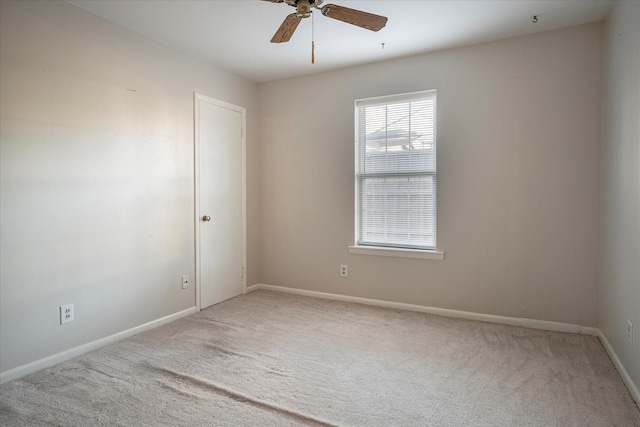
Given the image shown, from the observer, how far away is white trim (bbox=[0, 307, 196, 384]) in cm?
232

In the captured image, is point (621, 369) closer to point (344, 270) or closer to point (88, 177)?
point (344, 270)

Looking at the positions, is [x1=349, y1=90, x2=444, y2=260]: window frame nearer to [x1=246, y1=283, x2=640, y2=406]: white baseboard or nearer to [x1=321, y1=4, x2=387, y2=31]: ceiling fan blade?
[x1=246, y1=283, x2=640, y2=406]: white baseboard

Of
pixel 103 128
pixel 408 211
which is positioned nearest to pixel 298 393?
pixel 408 211

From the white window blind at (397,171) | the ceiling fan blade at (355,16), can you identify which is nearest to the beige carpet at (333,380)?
the white window blind at (397,171)

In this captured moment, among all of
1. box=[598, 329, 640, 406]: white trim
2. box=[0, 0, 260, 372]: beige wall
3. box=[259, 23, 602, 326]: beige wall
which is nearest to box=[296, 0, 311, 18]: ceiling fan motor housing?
box=[0, 0, 260, 372]: beige wall

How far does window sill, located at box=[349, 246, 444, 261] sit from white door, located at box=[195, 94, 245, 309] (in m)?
1.35

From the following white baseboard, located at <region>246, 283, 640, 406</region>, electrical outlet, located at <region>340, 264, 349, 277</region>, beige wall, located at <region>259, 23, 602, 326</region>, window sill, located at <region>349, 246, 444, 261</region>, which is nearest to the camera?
white baseboard, located at <region>246, 283, 640, 406</region>

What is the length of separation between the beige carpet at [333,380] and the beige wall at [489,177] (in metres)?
0.45

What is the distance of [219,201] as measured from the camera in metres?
3.95

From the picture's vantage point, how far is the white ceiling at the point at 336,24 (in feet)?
8.69

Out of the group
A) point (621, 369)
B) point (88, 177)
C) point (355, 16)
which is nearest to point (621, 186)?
point (621, 369)

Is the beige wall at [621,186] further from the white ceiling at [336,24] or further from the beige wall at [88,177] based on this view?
the beige wall at [88,177]

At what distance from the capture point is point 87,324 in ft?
8.98

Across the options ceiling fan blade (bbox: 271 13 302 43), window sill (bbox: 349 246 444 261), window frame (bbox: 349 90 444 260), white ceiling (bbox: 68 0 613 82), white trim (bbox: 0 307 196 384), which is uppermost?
white ceiling (bbox: 68 0 613 82)
